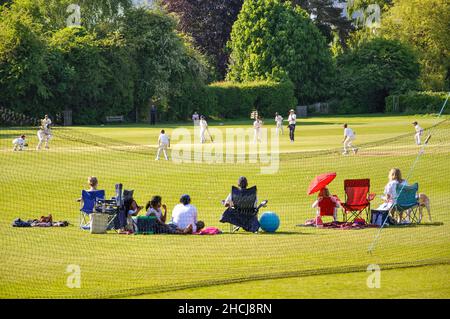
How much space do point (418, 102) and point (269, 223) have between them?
7578 cm

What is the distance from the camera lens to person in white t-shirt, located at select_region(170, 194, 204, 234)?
73.4ft

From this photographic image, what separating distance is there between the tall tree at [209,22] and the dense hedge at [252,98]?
14.2m

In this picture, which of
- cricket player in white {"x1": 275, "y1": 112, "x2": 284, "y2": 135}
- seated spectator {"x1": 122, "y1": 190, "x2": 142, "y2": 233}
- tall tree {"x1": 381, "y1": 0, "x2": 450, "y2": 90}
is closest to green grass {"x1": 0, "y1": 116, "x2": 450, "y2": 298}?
seated spectator {"x1": 122, "y1": 190, "x2": 142, "y2": 233}

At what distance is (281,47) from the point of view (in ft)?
326

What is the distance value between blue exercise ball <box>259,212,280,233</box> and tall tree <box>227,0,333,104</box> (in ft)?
247

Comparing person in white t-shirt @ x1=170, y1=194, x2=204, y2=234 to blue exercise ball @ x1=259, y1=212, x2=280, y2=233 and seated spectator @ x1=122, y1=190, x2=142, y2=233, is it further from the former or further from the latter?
blue exercise ball @ x1=259, y1=212, x2=280, y2=233

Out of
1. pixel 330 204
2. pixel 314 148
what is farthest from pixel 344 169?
pixel 330 204

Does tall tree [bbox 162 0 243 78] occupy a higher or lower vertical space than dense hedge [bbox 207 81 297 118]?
higher

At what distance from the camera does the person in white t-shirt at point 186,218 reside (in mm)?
22375

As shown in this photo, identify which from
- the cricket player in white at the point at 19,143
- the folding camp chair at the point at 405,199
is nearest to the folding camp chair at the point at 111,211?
the folding camp chair at the point at 405,199

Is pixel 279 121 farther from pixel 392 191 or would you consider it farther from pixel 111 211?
pixel 111 211

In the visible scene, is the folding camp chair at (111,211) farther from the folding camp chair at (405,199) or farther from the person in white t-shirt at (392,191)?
the folding camp chair at (405,199)
